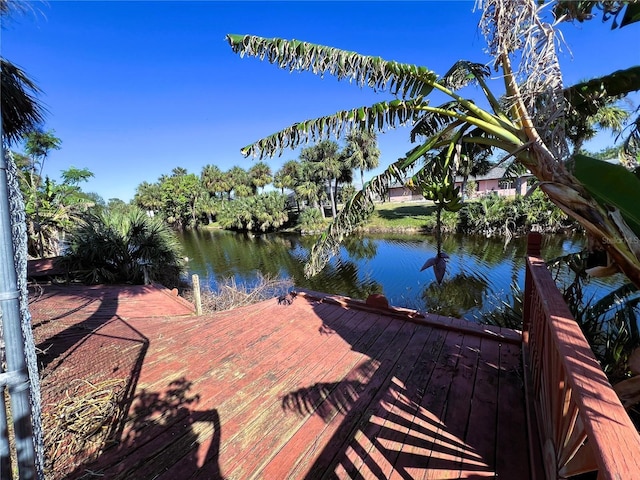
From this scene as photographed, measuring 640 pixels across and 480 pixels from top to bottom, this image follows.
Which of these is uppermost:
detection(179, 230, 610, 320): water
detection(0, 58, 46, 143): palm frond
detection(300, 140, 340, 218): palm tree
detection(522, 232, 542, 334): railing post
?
detection(300, 140, 340, 218): palm tree

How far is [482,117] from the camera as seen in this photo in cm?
318

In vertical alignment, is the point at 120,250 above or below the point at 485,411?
above

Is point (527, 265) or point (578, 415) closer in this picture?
point (578, 415)

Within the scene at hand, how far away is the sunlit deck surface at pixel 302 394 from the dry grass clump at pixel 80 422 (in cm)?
9

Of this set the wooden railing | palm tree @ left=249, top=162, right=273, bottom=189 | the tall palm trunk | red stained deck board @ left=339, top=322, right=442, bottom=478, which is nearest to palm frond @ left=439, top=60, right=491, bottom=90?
the tall palm trunk

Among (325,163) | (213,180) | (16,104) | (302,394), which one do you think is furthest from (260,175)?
(302,394)

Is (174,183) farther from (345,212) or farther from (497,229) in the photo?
(345,212)

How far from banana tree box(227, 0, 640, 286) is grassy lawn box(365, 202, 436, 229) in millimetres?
24337

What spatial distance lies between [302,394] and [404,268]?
14.4 meters

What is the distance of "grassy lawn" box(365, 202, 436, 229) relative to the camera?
28.3m

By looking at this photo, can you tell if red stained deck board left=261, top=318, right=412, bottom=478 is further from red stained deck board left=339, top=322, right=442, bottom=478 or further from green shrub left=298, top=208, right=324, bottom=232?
green shrub left=298, top=208, right=324, bottom=232

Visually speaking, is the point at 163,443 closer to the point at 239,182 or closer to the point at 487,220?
the point at 487,220

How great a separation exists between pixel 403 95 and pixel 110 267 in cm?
1221

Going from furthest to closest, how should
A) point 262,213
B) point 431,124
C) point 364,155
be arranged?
point 262,213 → point 364,155 → point 431,124
